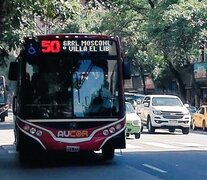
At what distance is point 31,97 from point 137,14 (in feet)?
106

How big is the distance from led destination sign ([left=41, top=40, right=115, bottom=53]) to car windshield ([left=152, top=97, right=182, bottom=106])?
17810mm

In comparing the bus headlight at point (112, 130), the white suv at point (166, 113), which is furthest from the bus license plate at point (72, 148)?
the white suv at point (166, 113)

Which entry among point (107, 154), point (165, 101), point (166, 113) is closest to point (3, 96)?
point (165, 101)

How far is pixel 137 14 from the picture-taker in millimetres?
47875

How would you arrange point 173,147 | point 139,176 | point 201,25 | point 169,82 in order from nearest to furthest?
point 139,176 → point 173,147 → point 201,25 → point 169,82

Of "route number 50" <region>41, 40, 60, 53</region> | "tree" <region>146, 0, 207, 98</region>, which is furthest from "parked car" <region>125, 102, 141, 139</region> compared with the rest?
"tree" <region>146, 0, 207, 98</region>

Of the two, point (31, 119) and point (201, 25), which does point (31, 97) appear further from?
point (201, 25)

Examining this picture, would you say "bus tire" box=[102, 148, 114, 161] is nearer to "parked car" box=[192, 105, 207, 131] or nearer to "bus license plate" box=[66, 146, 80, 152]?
"bus license plate" box=[66, 146, 80, 152]

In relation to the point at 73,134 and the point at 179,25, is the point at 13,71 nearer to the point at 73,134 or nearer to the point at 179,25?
the point at 73,134

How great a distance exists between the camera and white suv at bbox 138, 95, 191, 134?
3369 centimetres

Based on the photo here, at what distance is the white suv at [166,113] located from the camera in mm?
33688

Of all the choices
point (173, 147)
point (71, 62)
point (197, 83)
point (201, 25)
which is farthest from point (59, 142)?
point (197, 83)

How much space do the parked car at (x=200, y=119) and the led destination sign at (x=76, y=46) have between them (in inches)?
898

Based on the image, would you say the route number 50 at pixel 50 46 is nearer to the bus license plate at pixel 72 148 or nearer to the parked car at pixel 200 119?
the bus license plate at pixel 72 148
